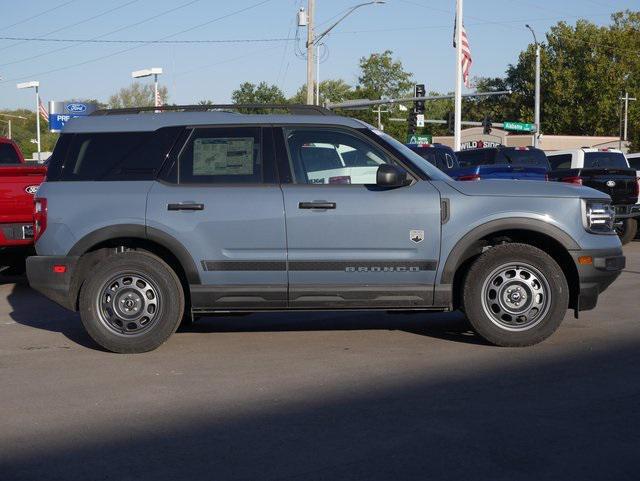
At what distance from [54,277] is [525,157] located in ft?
53.4

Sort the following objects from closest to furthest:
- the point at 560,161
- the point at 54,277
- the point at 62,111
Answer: the point at 54,277 < the point at 560,161 < the point at 62,111

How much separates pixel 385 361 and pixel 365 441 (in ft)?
7.11

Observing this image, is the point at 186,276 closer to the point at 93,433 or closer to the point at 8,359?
the point at 8,359

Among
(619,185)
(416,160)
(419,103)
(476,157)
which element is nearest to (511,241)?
(416,160)

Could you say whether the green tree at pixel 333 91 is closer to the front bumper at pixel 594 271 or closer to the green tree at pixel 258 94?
the green tree at pixel 258 94

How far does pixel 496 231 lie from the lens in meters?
7.71

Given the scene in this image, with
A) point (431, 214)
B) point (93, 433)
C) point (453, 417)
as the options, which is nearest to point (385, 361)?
point (431, 214)

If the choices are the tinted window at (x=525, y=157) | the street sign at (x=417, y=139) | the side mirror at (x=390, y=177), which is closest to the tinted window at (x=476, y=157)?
the tinted window at (x=525, y=157)

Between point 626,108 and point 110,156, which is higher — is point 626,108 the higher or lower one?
the higher one

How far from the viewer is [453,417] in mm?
5750

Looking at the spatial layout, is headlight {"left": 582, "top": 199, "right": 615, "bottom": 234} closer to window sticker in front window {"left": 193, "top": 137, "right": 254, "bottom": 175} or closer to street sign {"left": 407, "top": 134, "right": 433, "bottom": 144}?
window sticker in front window {"left": 193, "top": 137, "right": 254, "bottom": 175}

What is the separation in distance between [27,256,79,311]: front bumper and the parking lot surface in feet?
1.68

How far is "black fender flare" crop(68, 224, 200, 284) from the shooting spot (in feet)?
25.5

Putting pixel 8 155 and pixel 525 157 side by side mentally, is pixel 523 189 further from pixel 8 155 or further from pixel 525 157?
pixel 525 157
